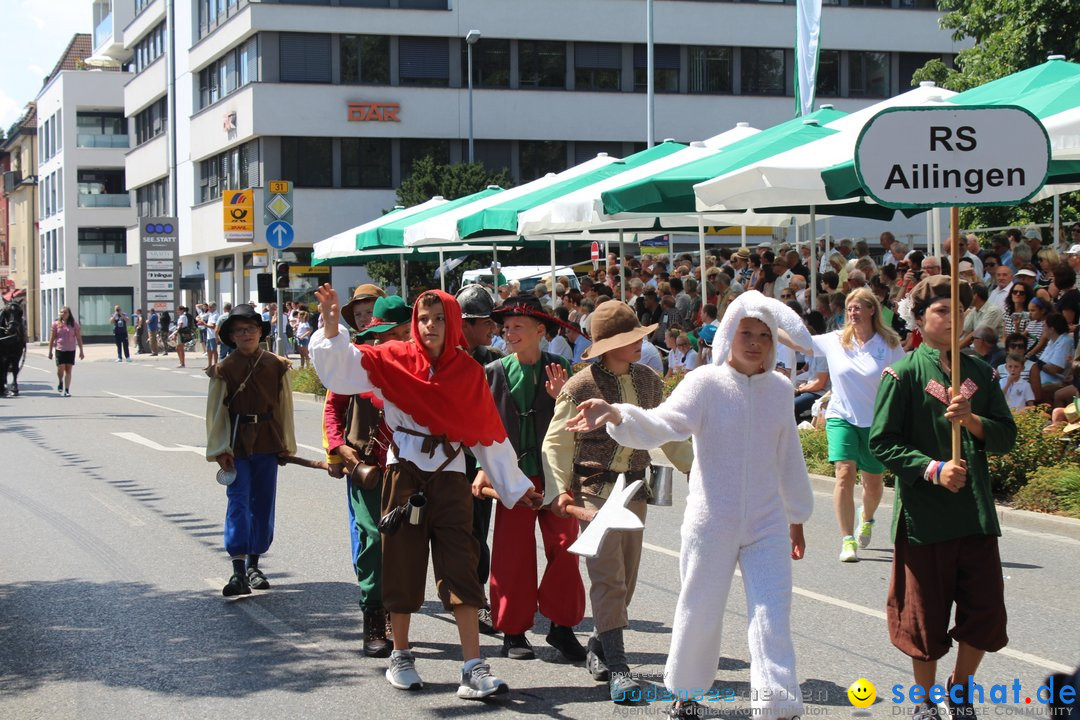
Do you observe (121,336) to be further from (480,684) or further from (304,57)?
(480,684)

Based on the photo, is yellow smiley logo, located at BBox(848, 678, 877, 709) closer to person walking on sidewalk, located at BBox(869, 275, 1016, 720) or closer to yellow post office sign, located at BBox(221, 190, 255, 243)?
person walking on sidewalk, located at BBox(869, 275, 1016, 720)

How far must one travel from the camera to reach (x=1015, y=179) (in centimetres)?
624

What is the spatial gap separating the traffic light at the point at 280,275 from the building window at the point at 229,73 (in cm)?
2461

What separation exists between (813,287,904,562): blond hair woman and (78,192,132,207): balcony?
73925mm

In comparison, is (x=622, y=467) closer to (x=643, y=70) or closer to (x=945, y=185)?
(x=945, y=185)

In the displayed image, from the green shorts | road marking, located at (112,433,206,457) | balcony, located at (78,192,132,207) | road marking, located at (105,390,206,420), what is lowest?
road marking, located at (112,433,206,457)

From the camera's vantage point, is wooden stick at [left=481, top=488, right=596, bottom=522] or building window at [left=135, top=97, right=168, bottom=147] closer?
wooden stick at [left=481, top=488, right=596, bottom=522]

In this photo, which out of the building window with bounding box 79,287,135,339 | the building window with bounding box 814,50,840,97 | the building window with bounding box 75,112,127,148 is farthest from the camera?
the building window with bounding box 75,112,127,148

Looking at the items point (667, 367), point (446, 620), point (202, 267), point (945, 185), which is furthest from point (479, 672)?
point (202, 267)

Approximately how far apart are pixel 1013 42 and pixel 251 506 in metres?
24.5

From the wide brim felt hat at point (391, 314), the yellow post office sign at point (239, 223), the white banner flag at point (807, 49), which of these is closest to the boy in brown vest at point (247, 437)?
the wide brim felt hat at point (391, 314)

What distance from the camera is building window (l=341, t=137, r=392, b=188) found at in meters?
48.1

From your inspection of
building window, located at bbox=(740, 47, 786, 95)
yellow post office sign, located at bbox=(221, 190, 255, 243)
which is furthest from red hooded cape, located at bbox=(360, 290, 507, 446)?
building window, located at bbox=(740, 47, 786, 95)

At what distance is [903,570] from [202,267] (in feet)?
180
